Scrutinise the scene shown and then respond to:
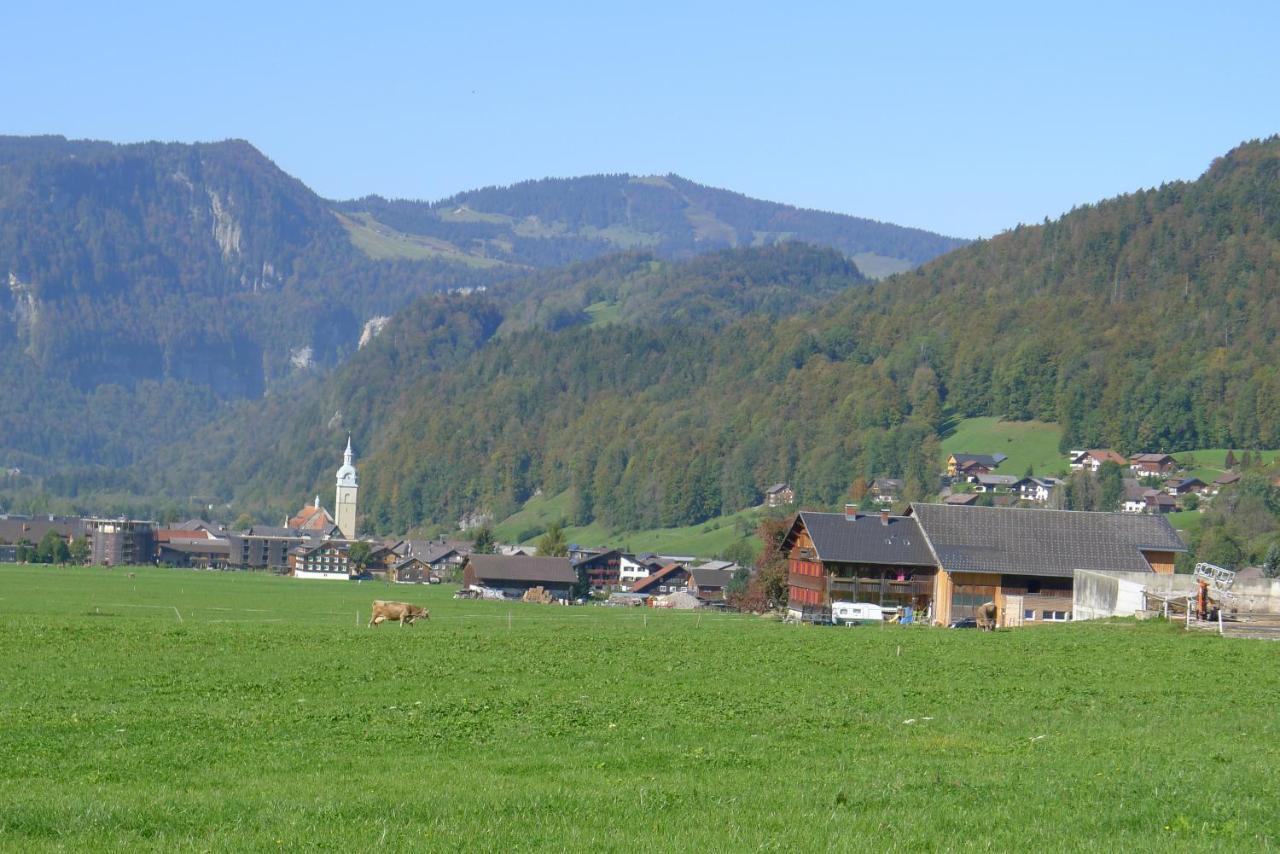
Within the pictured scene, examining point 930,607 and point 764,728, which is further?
point 930,607

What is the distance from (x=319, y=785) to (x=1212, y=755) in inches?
357

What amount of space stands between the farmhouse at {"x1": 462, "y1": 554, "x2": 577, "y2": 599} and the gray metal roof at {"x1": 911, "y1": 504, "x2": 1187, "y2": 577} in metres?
49.4

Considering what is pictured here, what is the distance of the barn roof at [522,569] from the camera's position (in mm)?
112250

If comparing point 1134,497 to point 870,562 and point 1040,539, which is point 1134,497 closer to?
point 1040,539

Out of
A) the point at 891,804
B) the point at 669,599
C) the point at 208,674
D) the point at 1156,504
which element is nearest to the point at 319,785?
the point at 891,804

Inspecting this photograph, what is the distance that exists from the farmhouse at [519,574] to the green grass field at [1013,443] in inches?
2674

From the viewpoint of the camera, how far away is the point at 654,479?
197 meters

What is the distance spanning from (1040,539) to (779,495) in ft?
396

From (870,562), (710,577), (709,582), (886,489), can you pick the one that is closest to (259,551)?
(886,489)

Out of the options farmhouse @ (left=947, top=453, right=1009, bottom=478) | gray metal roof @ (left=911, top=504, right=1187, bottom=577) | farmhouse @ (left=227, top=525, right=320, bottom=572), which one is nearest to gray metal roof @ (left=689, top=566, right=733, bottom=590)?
farmhouse @ (left=947, top=453, right=1009, bottom=478)

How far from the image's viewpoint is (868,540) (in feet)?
217

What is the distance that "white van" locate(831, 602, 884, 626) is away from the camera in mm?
60987

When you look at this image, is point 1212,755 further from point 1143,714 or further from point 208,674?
point 208,674

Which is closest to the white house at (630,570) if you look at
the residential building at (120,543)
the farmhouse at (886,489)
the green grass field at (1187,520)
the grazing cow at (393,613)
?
the farmhouse at (886,489)
